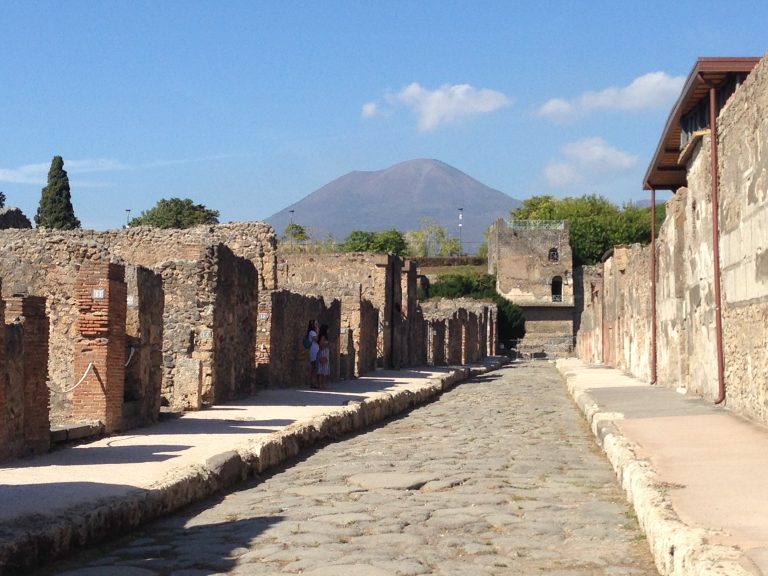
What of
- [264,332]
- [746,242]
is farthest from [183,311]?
[746,242]

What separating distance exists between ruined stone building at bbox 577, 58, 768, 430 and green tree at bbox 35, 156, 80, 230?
33.3 m

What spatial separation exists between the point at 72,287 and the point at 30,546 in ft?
25.8

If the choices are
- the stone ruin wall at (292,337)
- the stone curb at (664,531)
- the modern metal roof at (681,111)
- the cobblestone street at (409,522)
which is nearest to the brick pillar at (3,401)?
the cobblestone street at (409,522)

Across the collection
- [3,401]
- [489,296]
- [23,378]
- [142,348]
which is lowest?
[3,401]

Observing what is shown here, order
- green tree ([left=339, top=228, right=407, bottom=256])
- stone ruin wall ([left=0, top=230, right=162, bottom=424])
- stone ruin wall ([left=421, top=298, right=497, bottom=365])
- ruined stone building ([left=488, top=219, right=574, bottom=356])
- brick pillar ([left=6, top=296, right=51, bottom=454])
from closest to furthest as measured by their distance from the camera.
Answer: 1. brick pillar ([left=6, top=296, right=51, bottom=454])
2. stone ruin wall ([left=0, top=230, right=162, bottom=424])
3. stone ruin wall ([left=421, top=298, right=497, bottom=365])
4. ruined stone building ([left=488, top=219, right=574, bottom=356])
5. green tree ([left=339, top=228, right=407, bottom=256])

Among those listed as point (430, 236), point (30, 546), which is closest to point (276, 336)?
point (30, 546)

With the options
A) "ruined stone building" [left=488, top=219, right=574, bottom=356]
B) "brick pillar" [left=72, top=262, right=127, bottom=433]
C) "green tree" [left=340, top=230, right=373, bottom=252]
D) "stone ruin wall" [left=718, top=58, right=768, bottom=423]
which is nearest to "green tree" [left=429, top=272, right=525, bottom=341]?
"ruined stone building" [left=488, top=219, right=574, bottom=356]

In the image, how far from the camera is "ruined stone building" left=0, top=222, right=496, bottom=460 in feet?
31.9

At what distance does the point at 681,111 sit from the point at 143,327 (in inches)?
350

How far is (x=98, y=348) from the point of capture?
38.4 ft

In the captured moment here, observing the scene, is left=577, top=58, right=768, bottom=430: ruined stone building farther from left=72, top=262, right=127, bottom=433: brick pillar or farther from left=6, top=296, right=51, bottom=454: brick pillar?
left=6, top=296, right=51, bottom=454: brick pillar

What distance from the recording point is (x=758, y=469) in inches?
298

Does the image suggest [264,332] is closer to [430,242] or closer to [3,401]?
[3,401]

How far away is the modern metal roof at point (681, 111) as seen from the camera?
14.4 m
